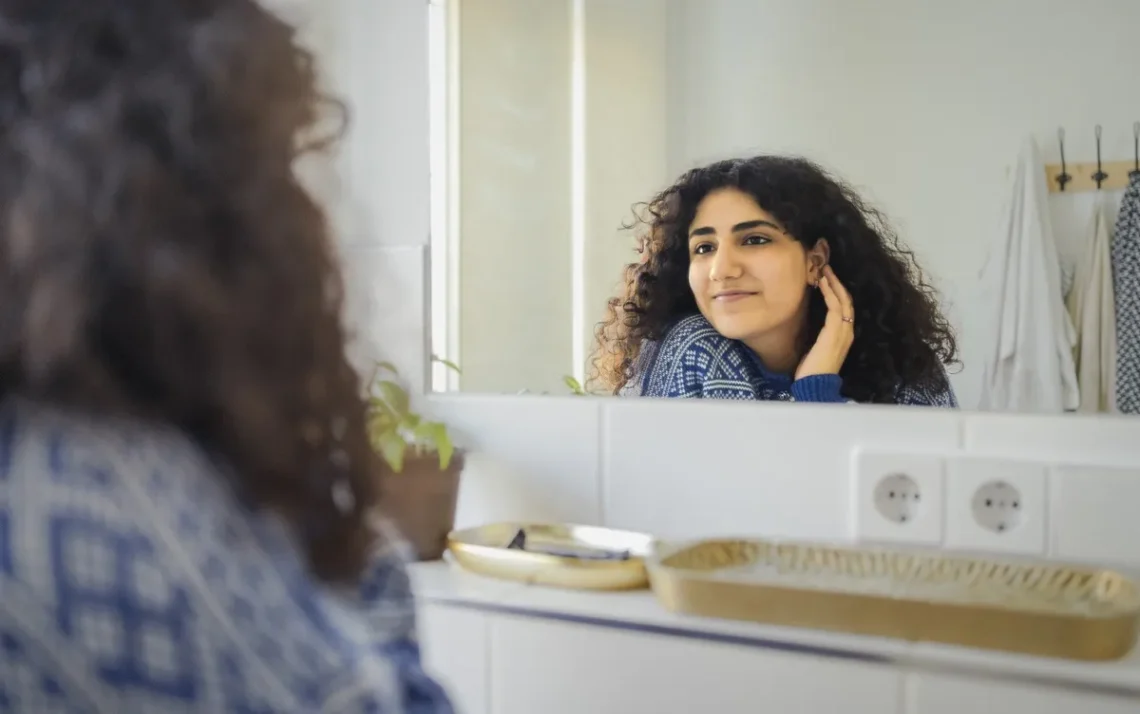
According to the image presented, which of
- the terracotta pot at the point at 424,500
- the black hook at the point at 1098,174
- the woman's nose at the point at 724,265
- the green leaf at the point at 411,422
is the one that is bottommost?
the terracotta pot at the point at 424,500

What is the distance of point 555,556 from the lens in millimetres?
812

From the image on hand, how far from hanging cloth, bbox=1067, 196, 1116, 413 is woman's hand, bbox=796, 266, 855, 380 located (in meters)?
0.17

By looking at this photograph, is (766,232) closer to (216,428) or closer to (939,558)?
(939,558)

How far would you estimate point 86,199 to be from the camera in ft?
1.35

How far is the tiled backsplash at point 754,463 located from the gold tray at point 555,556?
0.05 metres

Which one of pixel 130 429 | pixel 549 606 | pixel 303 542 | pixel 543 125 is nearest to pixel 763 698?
pixel 549 606

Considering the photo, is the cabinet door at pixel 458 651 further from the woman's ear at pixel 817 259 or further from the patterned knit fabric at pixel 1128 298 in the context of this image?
the patterned knit fabric at pixel 1128 298

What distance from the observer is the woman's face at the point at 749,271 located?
0.87 m

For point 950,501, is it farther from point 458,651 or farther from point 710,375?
point 458,651

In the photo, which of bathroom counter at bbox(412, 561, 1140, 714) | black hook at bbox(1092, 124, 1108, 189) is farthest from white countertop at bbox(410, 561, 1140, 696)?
black hook at bbox(1092, 124, 1108, 189)

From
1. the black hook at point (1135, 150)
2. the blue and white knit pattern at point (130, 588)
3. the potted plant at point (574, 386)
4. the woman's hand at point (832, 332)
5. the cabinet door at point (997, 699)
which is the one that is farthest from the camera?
the potted plant at point (574, 386)

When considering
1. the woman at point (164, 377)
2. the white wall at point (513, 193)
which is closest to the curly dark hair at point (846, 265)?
the white wall at point (513, 193)

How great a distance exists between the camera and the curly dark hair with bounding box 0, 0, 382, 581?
412mm

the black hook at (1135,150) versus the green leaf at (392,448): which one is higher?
the black hook at (1135,150)
